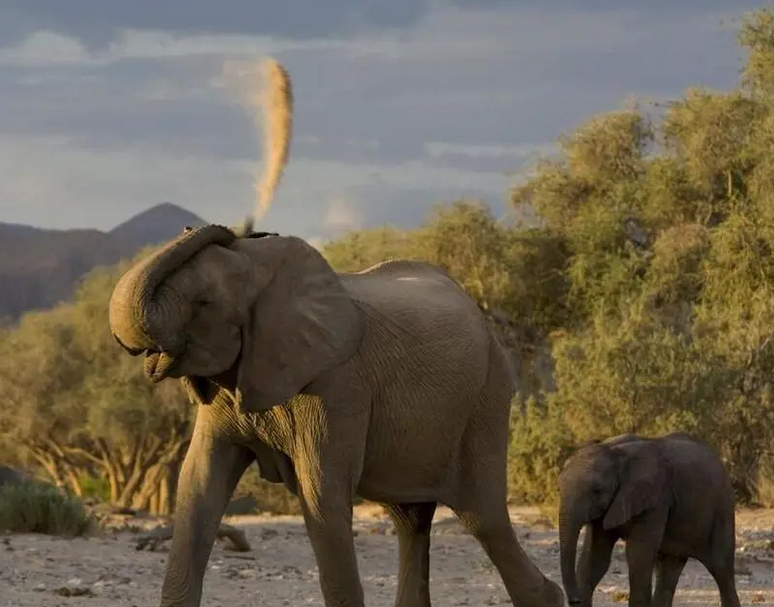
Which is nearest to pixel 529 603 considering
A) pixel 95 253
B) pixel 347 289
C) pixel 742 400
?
pixel 347 289

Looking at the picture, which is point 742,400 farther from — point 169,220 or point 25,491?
point 169,220

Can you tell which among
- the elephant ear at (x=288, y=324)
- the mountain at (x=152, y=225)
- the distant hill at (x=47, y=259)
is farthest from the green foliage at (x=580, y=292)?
the mountain at (x=152, y=225)

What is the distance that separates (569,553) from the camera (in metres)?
9.52

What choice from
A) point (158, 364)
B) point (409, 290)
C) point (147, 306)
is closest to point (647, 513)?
point (409, 290)

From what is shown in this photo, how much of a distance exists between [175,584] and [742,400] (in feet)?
48.5

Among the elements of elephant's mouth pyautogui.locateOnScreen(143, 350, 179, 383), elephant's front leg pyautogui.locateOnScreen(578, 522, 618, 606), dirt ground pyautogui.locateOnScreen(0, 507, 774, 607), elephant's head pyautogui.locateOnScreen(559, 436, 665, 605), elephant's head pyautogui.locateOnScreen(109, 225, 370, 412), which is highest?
elephant's head pyautogui.locateOnScreen(109, 225, 370, 412)

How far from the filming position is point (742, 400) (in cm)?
2092

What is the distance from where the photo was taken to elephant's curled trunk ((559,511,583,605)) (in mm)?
9375

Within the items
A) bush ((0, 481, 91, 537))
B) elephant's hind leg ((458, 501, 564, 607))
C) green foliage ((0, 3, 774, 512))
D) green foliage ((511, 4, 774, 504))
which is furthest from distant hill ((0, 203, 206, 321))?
elephant's hind leg ((458, 501, 564, 607))

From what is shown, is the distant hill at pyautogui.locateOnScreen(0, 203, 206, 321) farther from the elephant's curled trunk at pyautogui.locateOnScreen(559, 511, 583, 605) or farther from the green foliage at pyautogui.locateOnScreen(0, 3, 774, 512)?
the elephant's curled trunk at pyautogui.locateOnScreen(559, 511, 583, 605)

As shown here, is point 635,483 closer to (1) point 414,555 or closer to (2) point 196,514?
(1) point 414,555

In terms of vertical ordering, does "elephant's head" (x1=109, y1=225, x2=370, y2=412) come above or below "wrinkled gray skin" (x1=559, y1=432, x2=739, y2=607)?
above

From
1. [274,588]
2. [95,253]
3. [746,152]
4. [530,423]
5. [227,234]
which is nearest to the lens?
[227,234]

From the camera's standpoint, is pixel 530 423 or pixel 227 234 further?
pixel 530 423
